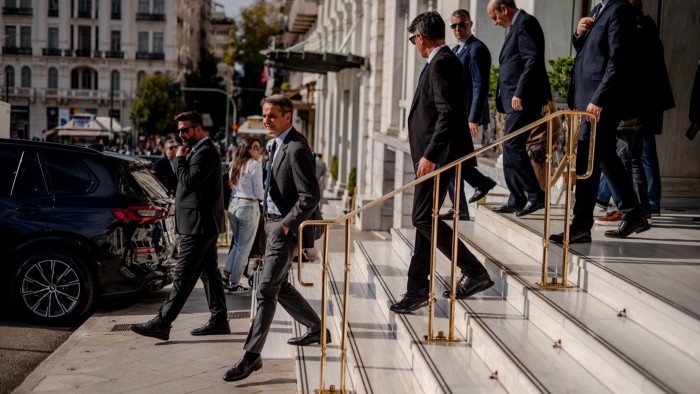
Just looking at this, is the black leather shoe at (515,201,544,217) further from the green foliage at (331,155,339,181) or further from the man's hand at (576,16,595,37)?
the green foliage at (331,155,339,181)

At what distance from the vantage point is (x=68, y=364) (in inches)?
305

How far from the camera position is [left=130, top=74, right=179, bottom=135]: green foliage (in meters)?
88.1

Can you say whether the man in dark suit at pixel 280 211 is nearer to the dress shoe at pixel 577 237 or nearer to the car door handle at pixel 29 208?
the dress shoe at pixel 577 237

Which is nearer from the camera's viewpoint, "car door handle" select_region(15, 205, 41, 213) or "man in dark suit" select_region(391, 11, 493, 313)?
"man in dark suit" select_region(391, 11, 493, 313)

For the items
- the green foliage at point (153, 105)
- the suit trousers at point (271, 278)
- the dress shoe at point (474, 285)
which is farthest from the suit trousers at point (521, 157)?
the green foliage at point (153, 105)

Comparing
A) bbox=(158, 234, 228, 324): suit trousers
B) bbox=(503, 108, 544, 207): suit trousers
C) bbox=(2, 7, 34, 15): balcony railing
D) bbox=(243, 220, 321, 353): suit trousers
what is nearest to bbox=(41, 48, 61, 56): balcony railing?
bbox=(2, 7, 34, 15): balcony railing

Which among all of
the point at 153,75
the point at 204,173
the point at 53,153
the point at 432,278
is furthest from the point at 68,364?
the point at 153,75

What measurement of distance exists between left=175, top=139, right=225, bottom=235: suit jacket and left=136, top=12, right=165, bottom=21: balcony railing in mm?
90516

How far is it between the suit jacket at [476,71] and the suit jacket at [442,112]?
2.26 metres

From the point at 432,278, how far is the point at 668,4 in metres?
6.30

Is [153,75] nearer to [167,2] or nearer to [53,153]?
[167,2]

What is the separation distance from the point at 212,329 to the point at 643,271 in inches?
180

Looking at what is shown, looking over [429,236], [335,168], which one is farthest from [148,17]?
[429,236]

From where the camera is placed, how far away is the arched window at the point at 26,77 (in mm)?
93006
